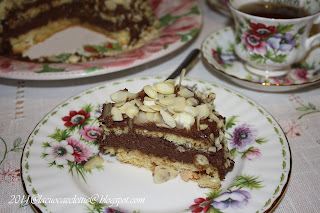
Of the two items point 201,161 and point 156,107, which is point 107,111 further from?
point 201,161

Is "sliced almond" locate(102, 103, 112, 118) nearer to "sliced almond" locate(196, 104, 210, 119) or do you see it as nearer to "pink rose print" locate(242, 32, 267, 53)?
"sliced almond" locate(196, 104, 210, 119)

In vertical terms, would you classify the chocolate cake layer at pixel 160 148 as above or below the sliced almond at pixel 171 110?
below

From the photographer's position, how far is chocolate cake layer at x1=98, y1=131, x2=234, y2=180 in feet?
4.17

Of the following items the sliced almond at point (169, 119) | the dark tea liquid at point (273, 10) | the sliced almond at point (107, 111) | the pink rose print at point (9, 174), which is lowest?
the pink rose print at point (9, 174)

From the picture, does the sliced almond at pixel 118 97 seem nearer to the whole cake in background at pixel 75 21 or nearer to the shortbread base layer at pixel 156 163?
the shortbread base layer at pixel 156 163

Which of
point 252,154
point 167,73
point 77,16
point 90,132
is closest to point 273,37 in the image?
point 167,73

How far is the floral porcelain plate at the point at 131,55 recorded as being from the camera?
1.73 meters

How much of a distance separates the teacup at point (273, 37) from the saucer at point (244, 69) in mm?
60

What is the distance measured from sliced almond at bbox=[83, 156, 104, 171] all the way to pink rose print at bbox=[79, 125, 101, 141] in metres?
0.14

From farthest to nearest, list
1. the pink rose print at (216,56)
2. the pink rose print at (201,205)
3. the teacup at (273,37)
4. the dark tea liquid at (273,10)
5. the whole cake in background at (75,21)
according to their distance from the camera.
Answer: the whole cake in background at (75,21) → the pink rose print at (216,56) → the dark tea liquid at (273,10) → the teacup at (273,37) → the pink rose print at (201,205)

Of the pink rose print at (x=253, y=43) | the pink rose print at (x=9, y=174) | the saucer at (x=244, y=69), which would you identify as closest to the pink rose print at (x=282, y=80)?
the saucer at (x=244, y=69)

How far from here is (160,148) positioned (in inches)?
53.8

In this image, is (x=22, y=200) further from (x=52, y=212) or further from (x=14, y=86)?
(x=14, y=86)

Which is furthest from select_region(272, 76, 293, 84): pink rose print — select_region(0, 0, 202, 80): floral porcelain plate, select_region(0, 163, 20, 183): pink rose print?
select_region(0, 163, 20, 183): pink rose print
